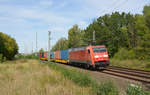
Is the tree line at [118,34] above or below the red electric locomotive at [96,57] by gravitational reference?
above

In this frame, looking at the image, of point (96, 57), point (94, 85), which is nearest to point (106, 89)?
point (94, 85)

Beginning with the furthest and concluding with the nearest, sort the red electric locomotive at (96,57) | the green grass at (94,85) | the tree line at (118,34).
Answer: the tree line at (118,34) < the red electric locomotive at (96,57) < the green grass at (94,85)

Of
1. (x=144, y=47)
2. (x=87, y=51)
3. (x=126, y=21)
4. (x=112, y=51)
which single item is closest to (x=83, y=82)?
(x=87, y=51)

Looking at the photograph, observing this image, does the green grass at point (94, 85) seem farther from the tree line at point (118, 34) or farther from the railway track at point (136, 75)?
the tree line at point (118, 34)

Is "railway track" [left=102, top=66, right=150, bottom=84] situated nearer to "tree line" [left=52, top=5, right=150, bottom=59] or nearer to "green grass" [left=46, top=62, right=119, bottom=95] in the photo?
"green grass" [left=46, top=62, right=119, bottom=95]

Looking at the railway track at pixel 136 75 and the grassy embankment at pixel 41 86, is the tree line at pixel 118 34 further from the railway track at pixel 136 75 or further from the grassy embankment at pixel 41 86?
the grassy embankment at pixel 41 86

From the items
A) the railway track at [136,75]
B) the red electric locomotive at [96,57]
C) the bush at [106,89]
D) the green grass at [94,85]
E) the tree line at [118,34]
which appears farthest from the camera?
the tree line at [118,34]

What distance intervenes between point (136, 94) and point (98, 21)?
4501cm

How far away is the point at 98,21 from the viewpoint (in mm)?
48312

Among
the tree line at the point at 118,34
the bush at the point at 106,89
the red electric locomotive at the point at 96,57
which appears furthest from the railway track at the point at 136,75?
the tree line at the point at 118,34

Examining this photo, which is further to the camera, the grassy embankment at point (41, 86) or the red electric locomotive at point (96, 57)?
the red electric locomotive at point (96, 57)

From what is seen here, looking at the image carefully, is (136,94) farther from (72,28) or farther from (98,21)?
(72,28)

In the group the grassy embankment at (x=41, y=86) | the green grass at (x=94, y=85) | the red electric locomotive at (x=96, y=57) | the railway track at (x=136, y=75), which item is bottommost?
the railway track at (x=136, y=75)

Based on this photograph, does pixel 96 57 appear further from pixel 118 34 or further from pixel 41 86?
pixel 118 34
